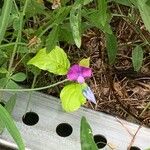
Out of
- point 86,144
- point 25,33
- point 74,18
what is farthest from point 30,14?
point 86,144

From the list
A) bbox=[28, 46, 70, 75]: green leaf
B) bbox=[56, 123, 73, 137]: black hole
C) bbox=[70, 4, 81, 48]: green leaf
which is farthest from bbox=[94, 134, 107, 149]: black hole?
bbox=[70, 4, 81, 48]: green leaf

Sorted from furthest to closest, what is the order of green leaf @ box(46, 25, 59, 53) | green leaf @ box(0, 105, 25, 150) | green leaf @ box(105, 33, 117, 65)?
green leaf @ box(105, 33, 117, 65), green leaf @ box(46, 25, 59, 53), green leaf @ box(0, 105, 25, 150)

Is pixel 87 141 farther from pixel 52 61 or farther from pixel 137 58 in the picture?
pixel 137 58

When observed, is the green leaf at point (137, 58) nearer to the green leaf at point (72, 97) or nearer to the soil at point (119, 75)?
the soil at point (119, 75)

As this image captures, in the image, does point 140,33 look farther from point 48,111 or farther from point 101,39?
point 48,111

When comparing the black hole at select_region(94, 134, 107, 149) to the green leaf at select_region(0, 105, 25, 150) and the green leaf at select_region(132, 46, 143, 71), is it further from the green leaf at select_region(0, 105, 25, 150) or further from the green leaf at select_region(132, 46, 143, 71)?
the green leaf at select_region(0, 105, 25, 150)
